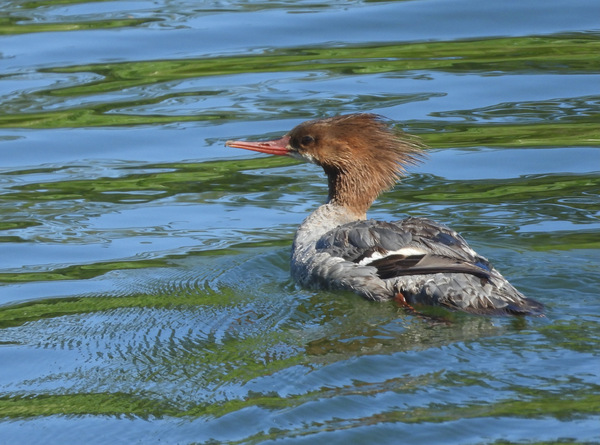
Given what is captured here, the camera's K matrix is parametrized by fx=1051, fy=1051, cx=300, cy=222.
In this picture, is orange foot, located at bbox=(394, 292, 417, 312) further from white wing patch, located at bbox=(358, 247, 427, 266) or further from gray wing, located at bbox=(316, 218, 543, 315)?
white wing patch, located at bbox=(358, 247, 427, 266)

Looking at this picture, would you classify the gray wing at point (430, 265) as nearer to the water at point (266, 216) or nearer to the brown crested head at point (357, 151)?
the water at point (266, 216)

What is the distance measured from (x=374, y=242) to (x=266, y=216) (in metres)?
2.15

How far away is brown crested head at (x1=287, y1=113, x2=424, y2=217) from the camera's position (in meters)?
7.78

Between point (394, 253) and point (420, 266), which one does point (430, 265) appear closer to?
point (420, 266)

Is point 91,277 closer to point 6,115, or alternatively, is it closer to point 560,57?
point 6,115

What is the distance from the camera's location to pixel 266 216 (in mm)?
8844

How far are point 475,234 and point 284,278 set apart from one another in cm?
153

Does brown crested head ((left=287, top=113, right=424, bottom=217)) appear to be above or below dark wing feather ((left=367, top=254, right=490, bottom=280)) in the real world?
above

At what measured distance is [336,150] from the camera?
780cm

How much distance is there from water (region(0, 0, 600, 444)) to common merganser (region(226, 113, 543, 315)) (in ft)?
0.53

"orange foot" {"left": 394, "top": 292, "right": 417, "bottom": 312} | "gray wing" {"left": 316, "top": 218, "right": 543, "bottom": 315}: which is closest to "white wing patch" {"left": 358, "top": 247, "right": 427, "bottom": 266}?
"gray wing" {"left": 316, "top": 218, "right": 543, "bottom": 315}

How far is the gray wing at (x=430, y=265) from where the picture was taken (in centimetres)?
625

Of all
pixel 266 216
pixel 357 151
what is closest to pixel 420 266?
pixel 357 151

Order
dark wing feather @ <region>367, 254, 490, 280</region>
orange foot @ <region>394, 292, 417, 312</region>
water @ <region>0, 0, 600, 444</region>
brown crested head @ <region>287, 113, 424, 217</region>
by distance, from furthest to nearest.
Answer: brown crested head @ <region>287, 113, 424, 217</region> < orange foot @ <region>394, 292, 417, 312</region> < dark wing feather @ <region>367, 254, 490, 280</region> < water @ <region>0, 0, 600, 444</region>
